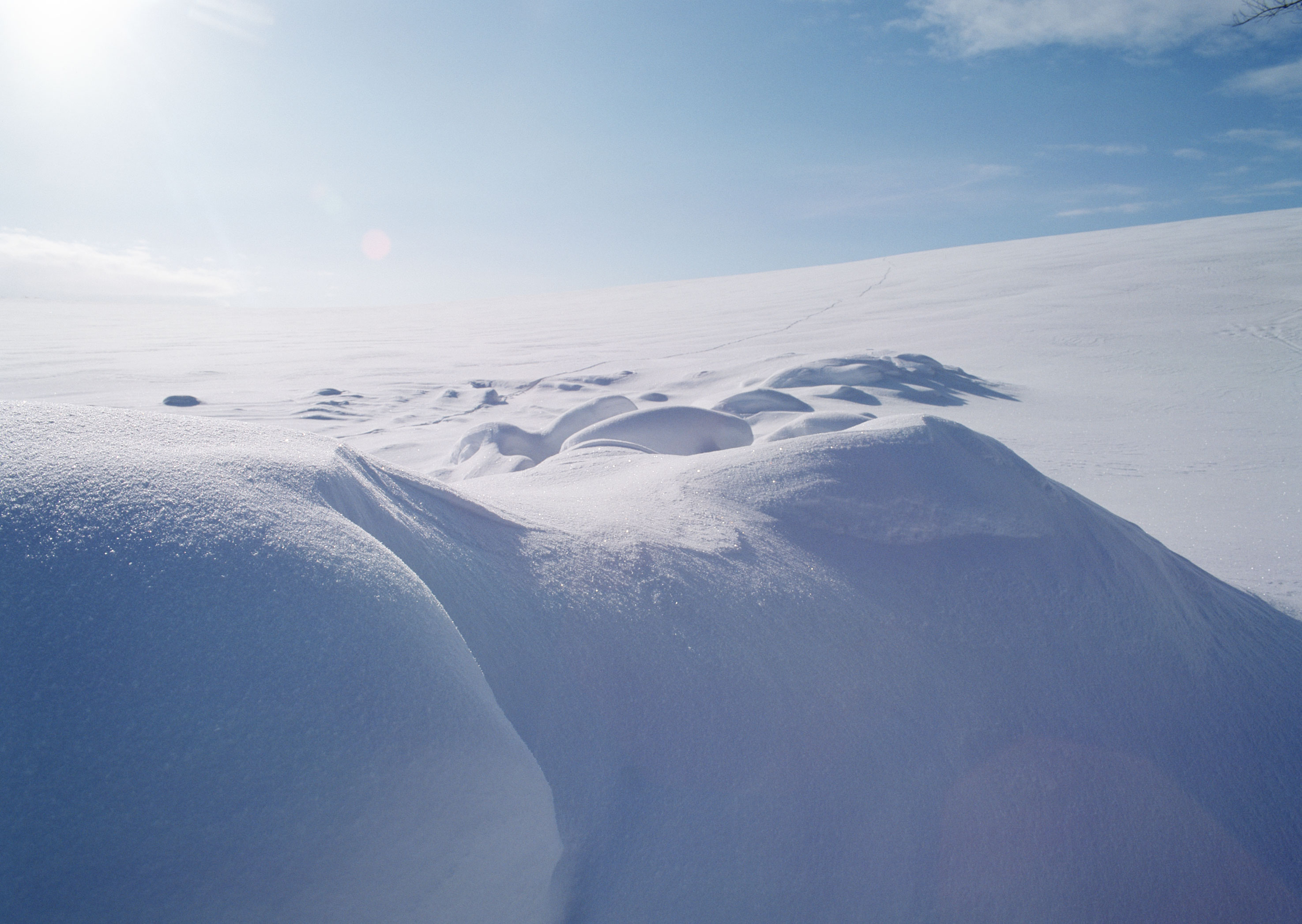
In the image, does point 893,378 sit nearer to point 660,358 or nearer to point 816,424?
point 816,424

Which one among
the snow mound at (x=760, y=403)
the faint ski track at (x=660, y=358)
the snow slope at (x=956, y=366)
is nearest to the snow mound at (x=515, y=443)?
A: the snow slope at (x=956, y=366)

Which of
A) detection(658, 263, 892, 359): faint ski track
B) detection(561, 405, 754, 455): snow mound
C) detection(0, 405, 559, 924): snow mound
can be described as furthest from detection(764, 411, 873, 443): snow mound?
detection(658, 263, 892, 359): faint ski track

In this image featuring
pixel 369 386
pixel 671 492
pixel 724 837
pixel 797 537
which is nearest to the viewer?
pixel 724 837

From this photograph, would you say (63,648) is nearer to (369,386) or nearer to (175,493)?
(175,493)

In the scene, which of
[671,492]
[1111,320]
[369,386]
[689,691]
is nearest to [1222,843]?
[689,691]

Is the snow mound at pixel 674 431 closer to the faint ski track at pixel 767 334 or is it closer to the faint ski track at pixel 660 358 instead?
the faint ski track at pixel 660 358

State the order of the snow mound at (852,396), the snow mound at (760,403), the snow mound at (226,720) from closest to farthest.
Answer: the snow mound at (226,720), the snow mound at (760,403), the snow mound at (852,396)
